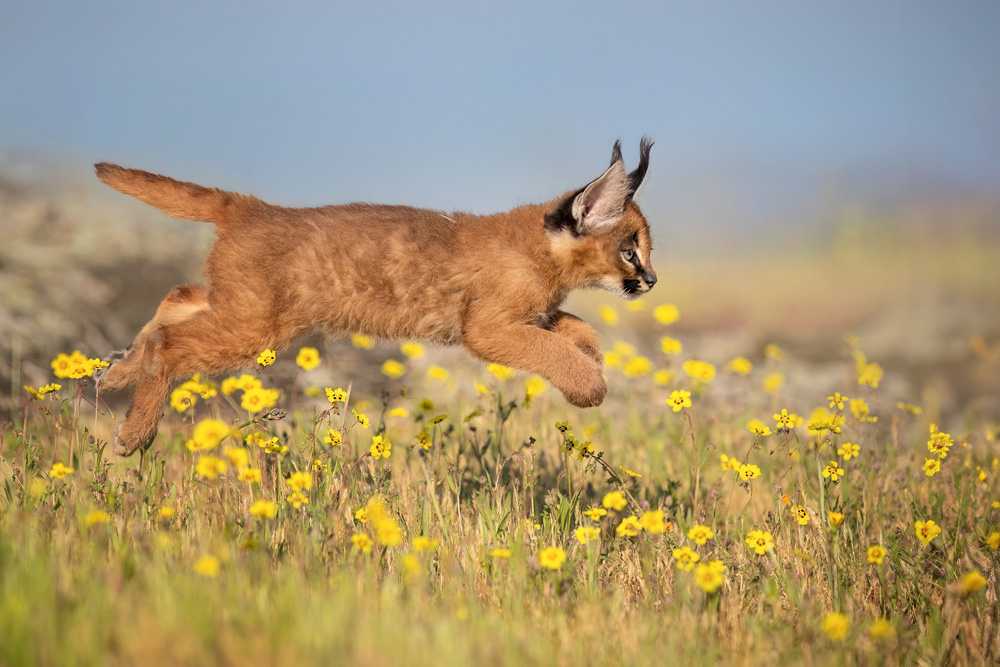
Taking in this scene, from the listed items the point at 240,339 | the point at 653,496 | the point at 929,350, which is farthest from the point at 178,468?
the point at 929,350

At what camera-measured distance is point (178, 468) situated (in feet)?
15.8

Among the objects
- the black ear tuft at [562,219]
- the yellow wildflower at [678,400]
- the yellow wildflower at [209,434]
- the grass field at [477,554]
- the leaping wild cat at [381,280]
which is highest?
the black ear tuft at [562,219]

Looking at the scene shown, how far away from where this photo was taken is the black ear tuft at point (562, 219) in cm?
475

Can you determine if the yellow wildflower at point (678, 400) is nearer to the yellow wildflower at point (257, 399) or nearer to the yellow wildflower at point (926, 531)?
the yellow wildflower at point (926, 531)

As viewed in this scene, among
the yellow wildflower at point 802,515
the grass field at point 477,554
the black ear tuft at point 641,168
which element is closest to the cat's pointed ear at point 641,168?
the black ear tuft at point 641,168

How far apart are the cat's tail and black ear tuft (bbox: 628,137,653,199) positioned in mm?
2263

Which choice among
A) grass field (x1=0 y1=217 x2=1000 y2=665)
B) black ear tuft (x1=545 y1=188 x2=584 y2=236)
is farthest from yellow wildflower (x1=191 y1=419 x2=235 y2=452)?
black ear tuft (x1=545 y1=188 x2=584 y2=236)

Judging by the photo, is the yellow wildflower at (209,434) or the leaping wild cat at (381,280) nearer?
the yellow wildflower at (209,434)

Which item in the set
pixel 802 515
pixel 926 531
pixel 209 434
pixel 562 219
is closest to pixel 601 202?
pixel 562 219

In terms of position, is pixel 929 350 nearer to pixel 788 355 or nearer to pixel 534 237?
pixel 788 355

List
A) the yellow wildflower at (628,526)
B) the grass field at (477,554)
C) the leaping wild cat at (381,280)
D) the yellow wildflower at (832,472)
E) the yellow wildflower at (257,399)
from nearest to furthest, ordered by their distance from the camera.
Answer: the grass field at (477,554), the yellow wildflower at (628,526), the yellow wildflower at (257,399), the yellow wildflower at (832,472), the leaping wild cat at (381,280)

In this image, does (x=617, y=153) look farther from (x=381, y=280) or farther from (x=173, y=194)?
(x=173, y=194)

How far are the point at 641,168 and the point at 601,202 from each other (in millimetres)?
306

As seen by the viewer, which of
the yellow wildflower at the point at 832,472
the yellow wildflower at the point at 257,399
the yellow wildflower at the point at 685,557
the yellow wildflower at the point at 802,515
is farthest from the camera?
the yellow wildflower at the point at 832,472
